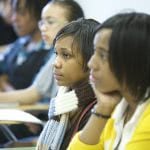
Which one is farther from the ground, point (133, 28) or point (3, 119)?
point (133, 28)

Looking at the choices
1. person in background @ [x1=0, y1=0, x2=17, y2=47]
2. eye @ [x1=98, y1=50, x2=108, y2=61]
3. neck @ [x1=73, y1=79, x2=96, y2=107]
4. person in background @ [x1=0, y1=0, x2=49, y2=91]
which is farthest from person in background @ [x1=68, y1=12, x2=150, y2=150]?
person in background @ [x1=0, y1=0, x2=17, y2=47]

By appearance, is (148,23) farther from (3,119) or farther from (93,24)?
(3,119)

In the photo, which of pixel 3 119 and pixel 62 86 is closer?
pixel 62 86

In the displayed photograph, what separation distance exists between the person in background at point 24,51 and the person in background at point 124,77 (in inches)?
58.7

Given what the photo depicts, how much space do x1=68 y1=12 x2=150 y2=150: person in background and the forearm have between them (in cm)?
136

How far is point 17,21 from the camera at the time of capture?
10.0 feet

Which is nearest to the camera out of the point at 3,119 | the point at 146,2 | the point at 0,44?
the point at 3,119

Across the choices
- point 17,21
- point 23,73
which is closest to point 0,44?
point 17,21

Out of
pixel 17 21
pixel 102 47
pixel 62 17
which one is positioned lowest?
pixel 17 21

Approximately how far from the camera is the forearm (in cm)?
246

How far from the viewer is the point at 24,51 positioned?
110 inches

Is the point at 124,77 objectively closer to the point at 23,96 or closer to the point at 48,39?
the point at 48,39

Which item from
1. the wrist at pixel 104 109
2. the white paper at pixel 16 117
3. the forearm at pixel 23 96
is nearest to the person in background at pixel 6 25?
the forearm at pixel 23 96

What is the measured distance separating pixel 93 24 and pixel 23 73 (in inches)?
54.9
